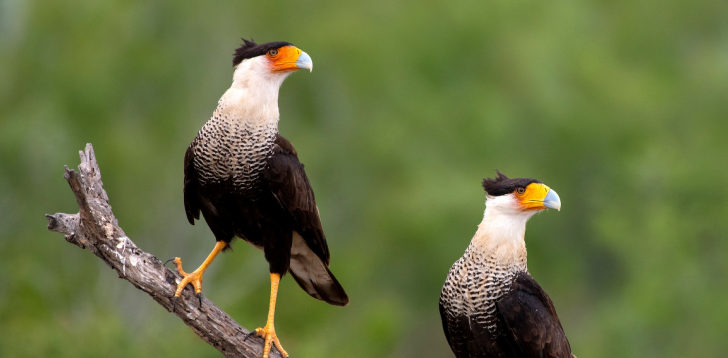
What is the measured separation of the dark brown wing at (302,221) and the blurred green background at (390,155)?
7.45m

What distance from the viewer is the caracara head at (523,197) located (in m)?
5.59

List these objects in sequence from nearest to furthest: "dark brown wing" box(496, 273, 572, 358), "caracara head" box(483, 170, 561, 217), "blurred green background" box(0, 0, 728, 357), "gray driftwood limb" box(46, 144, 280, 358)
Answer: "gray driftwood limb" box(46, 144, 280, 358) < "dark brown wing" box(496, 273, 572, 358) < "caracara head" box(483, 170, 561, 217) < "blurred green background" box(0, 0, 728, 357)

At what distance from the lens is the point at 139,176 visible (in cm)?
1673

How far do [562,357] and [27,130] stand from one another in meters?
11.4

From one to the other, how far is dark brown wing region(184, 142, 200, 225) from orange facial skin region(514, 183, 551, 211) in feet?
6.16

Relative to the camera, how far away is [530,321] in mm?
5492

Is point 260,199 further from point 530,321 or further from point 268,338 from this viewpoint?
point 530,321

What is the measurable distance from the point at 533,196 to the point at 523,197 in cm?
6

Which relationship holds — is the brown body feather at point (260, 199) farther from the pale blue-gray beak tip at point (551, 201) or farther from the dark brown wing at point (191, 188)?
the pale blue-gray beak tip at point (551, 201)

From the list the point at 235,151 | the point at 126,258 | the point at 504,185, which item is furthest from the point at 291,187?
the point at 504,185

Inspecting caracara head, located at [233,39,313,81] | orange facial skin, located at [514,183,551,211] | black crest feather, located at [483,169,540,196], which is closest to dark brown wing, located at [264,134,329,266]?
caracara head, located at [233,39,313,81]

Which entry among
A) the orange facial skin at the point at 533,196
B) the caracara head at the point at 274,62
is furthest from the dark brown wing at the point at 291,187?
the orange facial skin at the point at 533,196

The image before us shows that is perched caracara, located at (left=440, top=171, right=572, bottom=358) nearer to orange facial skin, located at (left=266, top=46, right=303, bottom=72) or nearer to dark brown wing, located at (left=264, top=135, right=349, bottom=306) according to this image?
dark brown wing, located at (left=264, top=135, right=349, bottom=306)

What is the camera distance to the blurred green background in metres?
15.7
